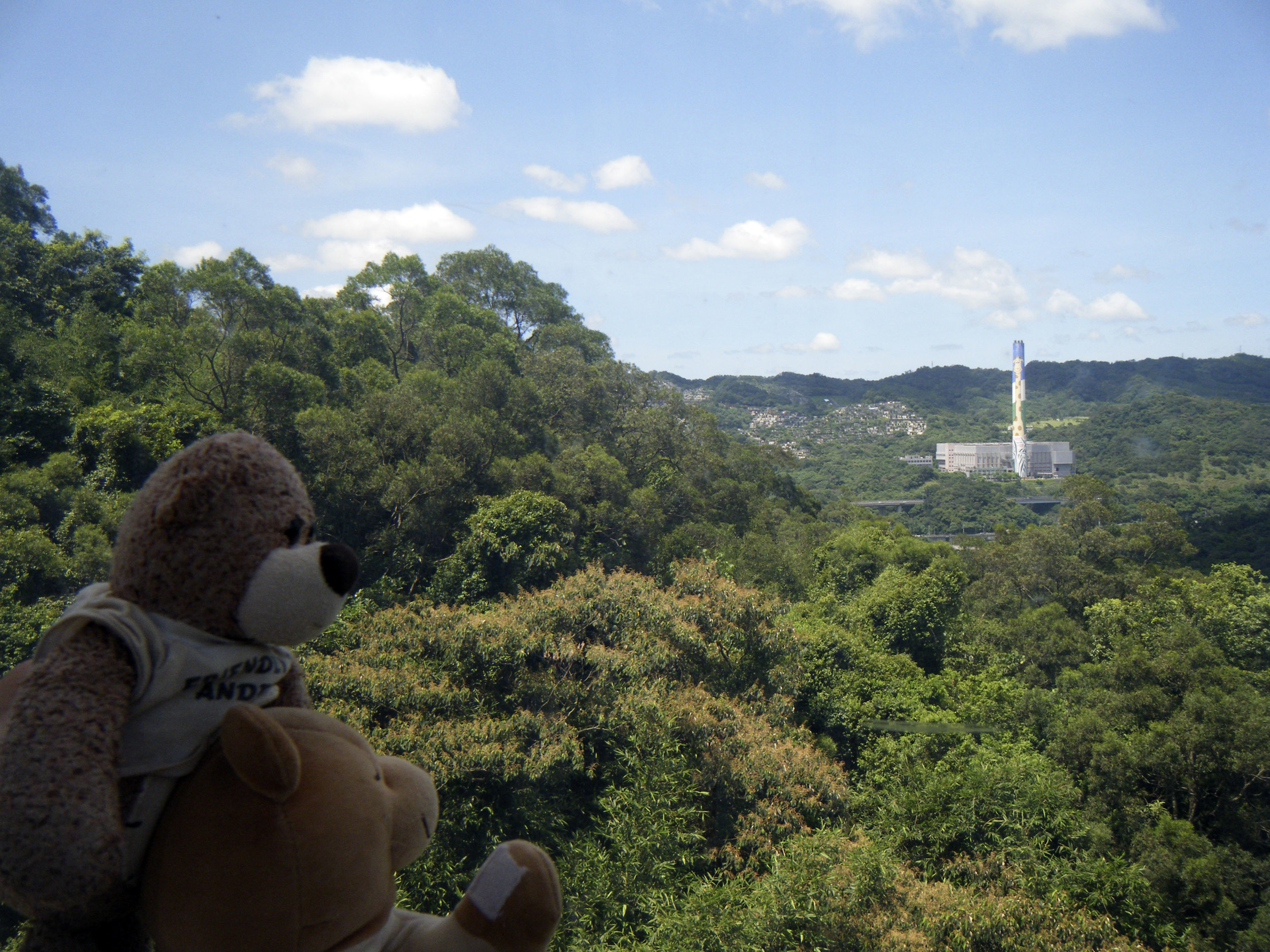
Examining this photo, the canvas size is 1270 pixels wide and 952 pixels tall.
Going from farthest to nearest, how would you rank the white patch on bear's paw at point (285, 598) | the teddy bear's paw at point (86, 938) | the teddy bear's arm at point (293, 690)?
the teddy bear's arm at point (293, 690) → the white patch on bear's paw at point (285, 598) → the teddy bear's paw at point (86, 938)

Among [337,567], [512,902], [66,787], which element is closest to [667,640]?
[512,902]

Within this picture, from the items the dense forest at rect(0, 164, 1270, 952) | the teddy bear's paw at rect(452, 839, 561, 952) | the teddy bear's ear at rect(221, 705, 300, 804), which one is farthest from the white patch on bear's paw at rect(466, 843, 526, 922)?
the dense forest at rect(0, 164, 1270, 952)

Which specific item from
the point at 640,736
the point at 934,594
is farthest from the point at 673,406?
the point at 640,736

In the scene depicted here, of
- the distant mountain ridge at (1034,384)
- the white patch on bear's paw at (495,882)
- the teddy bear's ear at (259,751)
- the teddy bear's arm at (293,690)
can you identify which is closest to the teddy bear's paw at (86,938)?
the teddy bear's ear at (259,751)

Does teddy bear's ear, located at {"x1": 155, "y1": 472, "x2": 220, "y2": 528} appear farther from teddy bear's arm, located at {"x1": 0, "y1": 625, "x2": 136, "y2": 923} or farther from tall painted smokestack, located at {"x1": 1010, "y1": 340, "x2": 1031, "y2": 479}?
tall painted smokestack, located at {"x1": 1010, "y1": 340, "x2": 1031, "y2": 479}

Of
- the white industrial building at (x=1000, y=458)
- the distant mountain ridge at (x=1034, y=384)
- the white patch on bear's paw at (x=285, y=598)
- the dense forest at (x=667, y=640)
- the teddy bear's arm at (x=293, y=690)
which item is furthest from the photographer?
the distant mountain ridge at (x=1034, y=384)

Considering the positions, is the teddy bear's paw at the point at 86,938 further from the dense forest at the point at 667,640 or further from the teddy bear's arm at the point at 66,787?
the dense forest at the point at 667,640

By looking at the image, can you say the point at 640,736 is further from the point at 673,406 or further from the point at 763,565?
the point at 673,406
